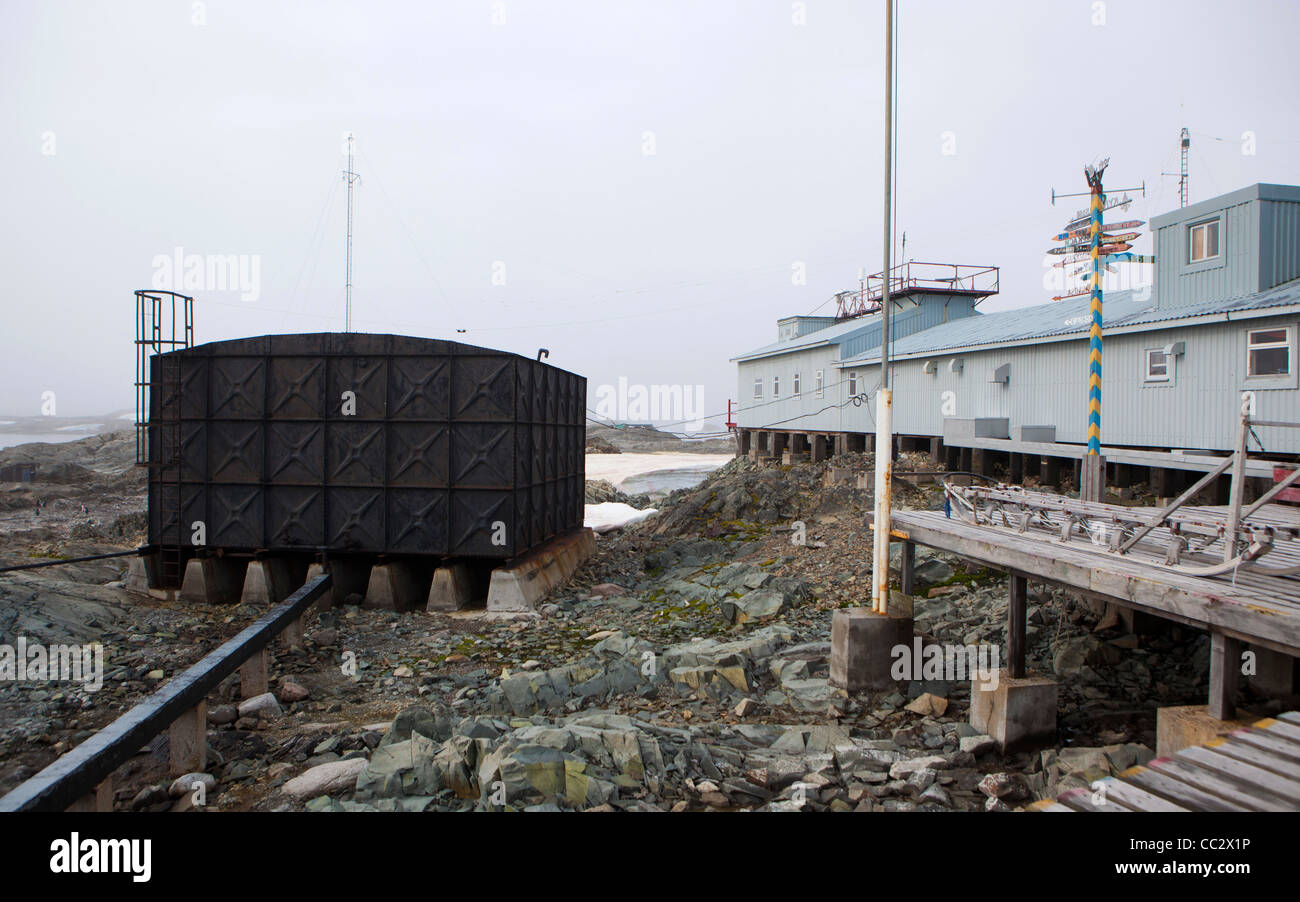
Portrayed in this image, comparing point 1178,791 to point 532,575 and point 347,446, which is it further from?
point 347,446

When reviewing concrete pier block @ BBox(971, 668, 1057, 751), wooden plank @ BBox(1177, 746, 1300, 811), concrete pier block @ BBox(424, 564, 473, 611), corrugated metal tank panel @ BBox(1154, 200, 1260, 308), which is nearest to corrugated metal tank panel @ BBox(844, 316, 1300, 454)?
corrugated metal tank panel @ BBox(1154, 200, 1260, 308)

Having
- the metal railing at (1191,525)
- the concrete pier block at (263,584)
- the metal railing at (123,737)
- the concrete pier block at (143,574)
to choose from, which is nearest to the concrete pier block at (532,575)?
the concrete pier block at (263,584)

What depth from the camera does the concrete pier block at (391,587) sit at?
15.1 m

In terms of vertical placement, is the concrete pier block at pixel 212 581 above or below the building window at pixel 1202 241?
below

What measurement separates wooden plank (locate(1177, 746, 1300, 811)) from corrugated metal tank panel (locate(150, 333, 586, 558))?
1132cm

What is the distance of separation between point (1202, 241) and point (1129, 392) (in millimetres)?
3441

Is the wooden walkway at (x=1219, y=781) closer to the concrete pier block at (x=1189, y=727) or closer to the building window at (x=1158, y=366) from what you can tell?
the concrete pier block at (x=1189, y=727)

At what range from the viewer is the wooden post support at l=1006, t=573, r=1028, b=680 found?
872 cm

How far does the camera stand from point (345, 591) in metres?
15.7

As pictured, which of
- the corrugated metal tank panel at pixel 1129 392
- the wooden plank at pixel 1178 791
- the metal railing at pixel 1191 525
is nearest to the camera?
the wooden plank at pixel 1178 791

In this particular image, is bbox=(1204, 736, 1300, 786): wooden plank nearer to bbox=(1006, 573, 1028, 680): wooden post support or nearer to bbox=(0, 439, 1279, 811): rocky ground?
bbox=(0, 439, 1279, 811): rocky ground

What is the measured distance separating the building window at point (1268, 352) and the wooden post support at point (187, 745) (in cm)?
1765

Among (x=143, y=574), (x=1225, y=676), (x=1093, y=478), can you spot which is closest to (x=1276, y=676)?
(x=1225, y=676)
